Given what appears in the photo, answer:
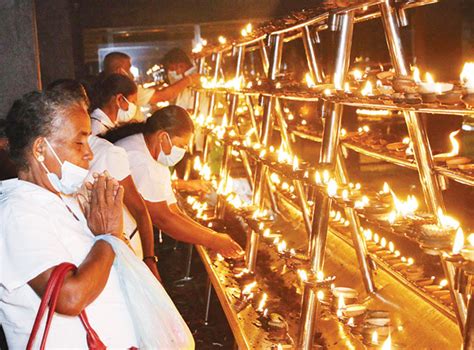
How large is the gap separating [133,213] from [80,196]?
177cm

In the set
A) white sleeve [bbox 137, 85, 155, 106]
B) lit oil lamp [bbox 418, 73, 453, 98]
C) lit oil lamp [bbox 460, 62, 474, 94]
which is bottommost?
white sleeve [bbox 137, 85, 155, 106]

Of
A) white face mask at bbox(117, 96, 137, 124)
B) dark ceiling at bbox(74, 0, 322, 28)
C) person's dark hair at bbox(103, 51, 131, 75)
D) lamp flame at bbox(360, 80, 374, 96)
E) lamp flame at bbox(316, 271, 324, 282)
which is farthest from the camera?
dark ceiling at bbox(74, 0, 322, 28)

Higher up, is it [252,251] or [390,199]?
[390,199]

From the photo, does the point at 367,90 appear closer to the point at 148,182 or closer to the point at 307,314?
the point at 307,314

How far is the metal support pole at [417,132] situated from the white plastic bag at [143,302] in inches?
57.2

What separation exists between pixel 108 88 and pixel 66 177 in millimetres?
3383

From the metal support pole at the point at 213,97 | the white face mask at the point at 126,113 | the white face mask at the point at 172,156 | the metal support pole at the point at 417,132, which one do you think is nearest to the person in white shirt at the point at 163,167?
the white face mask at the point at 172,156

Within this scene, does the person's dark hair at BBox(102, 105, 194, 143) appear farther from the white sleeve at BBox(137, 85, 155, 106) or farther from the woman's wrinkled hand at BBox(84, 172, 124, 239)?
the white sleeve at BBox(137, 85, 155, 106)

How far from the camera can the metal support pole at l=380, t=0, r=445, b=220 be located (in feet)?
11.3

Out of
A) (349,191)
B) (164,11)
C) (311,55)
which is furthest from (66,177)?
(164,11)

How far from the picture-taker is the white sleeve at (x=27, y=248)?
8.60 feet

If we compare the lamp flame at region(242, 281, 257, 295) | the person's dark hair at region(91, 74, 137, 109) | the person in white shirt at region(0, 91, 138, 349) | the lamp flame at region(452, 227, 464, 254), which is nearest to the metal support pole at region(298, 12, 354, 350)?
the lamp flame at region(242, 281, 257, 295)

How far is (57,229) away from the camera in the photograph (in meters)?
2.78

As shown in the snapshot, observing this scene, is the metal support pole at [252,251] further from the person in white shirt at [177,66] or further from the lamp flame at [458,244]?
the person in white shirt at [177,66]
